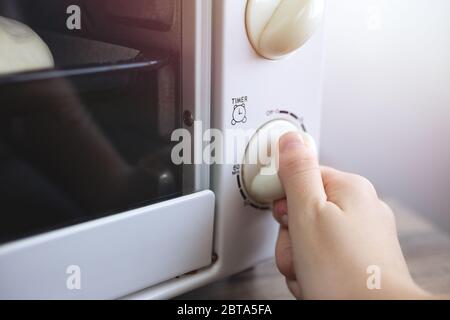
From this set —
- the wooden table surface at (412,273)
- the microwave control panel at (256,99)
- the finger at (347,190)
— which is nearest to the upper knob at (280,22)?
the microwave control panel at (256,99)

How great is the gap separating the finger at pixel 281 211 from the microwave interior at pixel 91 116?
0.09 meters

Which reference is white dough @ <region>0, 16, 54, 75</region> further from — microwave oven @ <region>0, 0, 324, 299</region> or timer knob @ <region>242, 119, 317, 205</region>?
timer knob @ <region>242, 119, 317, 205</region>

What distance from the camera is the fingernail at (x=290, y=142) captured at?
0.45 m

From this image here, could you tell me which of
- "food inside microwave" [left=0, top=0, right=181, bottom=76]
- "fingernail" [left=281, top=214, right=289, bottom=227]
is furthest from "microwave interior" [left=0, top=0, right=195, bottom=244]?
"fingernail" [left=281, top=214, right=289, bottom=227]

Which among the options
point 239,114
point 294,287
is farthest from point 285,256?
point 239,114

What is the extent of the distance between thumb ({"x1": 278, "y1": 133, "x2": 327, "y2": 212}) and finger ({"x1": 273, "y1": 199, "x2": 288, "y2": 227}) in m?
0.03

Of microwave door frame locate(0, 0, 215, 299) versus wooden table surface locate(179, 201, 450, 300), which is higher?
microwave door frame locate(0, 0, 215, 299)

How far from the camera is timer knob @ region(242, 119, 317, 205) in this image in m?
0.45

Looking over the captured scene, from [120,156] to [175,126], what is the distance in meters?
0.06

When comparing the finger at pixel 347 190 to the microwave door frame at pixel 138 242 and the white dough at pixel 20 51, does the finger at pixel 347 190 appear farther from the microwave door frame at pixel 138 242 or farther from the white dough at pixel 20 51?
the white dough at pixel 20 51

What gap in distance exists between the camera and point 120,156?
43cm

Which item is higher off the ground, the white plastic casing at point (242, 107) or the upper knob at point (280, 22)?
the upper knob at point (280, 22)

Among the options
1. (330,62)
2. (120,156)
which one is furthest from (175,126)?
(330,62)
